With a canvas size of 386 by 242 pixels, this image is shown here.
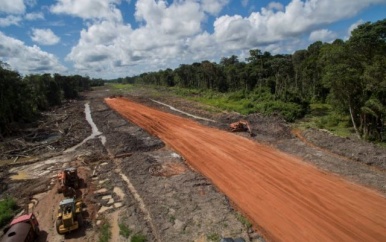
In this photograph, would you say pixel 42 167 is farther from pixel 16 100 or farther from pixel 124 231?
pixel 16 100

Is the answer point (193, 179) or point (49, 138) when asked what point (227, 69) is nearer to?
point (49, 138)

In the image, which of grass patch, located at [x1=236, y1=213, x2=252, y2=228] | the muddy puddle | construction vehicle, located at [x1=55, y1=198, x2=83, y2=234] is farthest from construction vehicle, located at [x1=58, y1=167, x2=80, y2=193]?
grass patch, located at [x1=236, y1=213, x2=252, y2=228]

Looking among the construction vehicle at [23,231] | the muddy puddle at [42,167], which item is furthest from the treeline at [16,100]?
the construction vehicle at [23,231]

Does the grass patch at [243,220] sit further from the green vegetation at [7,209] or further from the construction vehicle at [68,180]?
the green vegetation at [7,209]

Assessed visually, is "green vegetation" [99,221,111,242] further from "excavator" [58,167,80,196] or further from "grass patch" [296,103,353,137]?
"grass patch" [296,103,353,137]

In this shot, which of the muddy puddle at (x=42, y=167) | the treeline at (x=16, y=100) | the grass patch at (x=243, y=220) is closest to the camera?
the grass patch at (x=243, y=220)
